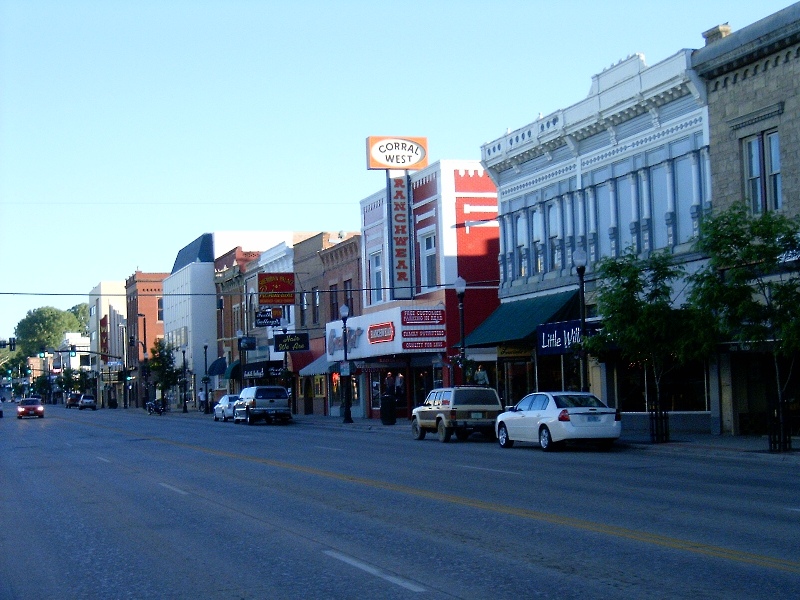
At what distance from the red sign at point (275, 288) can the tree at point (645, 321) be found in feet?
107

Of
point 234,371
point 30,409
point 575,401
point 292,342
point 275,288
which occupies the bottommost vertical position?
point 30,409

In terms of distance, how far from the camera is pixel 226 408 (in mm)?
57719

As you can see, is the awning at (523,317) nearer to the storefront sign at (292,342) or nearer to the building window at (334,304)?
the building window at (334,304)

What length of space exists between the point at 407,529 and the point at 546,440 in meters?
14.2

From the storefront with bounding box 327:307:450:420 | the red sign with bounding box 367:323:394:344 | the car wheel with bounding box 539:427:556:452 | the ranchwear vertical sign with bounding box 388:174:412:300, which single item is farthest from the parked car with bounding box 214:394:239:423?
the car wheel with bounding box 539:427:556:452

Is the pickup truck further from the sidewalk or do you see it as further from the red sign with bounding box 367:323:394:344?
the sidewalk

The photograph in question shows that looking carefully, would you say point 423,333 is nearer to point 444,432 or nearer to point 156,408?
point 444,432

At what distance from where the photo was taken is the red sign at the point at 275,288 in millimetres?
59125

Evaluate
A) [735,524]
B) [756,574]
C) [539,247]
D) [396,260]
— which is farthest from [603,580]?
[396,260]

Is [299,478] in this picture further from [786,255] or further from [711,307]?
[786,255]

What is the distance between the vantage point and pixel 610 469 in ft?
68.5

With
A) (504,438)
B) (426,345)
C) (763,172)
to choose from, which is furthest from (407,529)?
(426,345)

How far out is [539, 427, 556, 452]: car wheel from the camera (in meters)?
26.5

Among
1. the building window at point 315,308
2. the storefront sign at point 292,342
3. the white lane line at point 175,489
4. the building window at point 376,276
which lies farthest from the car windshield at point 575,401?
the building window at point 315,308
